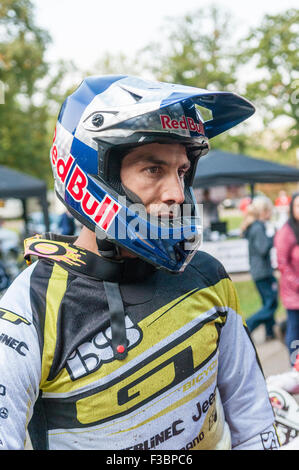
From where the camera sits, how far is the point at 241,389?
4.93 ft

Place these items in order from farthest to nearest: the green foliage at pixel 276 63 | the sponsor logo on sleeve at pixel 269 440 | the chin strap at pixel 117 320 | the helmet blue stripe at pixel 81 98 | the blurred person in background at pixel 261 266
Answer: the green foliage at pixel 276 63 < the blurred person in background at pixel 261 266 < the sponsor logo on sleeve at pixel 269 440 < the helmet blue stripe at pixel 81 98 < the chin strap at pixel 117 320

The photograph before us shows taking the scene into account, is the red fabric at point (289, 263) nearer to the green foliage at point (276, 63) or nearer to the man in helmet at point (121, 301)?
the man in helmet at point (121, 301)

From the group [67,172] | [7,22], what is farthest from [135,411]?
[7,22]

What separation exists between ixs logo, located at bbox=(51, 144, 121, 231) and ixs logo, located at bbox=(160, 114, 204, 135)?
0.25 meters

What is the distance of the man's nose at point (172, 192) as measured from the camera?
1.29 meters

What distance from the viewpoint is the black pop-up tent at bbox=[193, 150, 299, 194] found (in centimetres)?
954

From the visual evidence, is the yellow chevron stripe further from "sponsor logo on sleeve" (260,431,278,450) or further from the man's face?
"sponsor logo on sleeve" (260,431,278,450)

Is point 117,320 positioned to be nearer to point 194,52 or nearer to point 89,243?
point 89,243

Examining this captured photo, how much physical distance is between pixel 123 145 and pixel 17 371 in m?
0.63

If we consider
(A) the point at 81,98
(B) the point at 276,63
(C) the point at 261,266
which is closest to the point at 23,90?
(B) the point at 276,63

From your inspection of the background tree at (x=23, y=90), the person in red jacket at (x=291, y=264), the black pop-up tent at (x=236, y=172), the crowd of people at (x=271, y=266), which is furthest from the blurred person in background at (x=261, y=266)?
the background tree at (x=23, y=90)

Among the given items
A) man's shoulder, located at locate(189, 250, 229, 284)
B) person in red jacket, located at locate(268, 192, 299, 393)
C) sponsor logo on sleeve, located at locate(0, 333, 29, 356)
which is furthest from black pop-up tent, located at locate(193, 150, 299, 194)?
sponsor logo on sleeve, located at locate(0, 333, 29, 356)

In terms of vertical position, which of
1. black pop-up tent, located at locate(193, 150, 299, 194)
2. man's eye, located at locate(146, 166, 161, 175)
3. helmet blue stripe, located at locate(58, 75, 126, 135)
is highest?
helmet blue stripe, located at locate(58, 75, 126, 135)

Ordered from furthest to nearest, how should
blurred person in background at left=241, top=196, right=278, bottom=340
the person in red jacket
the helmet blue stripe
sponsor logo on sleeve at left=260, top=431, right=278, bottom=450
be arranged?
→ blurred person in background at left=241, top=196, right=278, bottom=340, the person in red jacket, sponsor logo on sleeve at left=260, top=431, right=278, bottom=450, the helmet blue stripe
